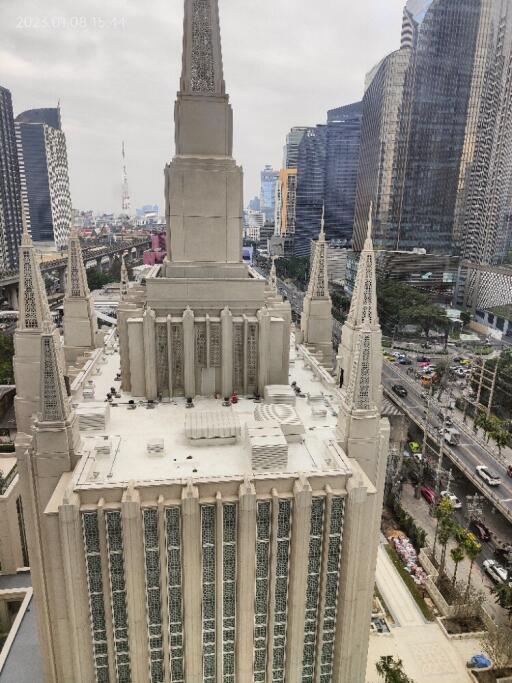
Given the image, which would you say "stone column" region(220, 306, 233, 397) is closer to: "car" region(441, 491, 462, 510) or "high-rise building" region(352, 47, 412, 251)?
"car" region(441, 491, 462, 510)

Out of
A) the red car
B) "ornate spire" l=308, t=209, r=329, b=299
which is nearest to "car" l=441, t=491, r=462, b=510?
the red car

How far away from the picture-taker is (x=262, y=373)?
40531mm

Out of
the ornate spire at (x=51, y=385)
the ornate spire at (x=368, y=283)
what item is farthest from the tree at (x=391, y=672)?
the ornate spire at (x=51, y=385)

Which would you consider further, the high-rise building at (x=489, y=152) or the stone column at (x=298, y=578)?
the high-rise building at (x=489, y=152)

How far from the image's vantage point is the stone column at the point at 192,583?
26875 mm

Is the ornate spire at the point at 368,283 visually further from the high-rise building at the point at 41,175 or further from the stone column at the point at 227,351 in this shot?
the high-rise building at the point at 41,175

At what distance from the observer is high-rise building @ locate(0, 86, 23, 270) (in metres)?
175

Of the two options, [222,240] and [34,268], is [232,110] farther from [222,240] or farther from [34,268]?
[34,268]

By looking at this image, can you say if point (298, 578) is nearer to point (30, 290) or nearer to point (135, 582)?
point (135, 582)

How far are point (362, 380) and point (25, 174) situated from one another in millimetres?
204140

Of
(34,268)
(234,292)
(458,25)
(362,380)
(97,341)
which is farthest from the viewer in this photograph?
(458,25)

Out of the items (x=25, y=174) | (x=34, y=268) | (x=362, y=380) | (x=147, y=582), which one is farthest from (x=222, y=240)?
(x=25, y=174)

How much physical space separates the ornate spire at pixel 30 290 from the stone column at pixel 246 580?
2075 cm

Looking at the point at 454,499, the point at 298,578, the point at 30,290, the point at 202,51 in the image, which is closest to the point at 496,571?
the point at 454,499
